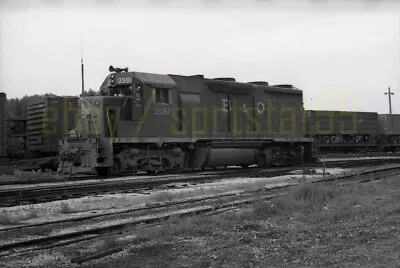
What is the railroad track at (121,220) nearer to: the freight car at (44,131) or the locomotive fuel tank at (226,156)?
the locomotive fuel tank at (226,156)

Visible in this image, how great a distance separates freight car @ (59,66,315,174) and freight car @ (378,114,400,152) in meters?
22.4

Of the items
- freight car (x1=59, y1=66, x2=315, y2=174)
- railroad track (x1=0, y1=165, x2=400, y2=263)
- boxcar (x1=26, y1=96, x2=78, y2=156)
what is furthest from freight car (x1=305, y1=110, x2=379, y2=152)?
railroad track (x1=0, y1=165, x2=400, y2=263)

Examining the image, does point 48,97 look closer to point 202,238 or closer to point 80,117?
point 80,117

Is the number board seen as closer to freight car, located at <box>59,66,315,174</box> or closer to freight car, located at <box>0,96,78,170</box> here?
freight car, located at <box>59,66,315,174</box>

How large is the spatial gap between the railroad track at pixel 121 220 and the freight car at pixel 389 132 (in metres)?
32.6

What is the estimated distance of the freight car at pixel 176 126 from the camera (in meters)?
16.3

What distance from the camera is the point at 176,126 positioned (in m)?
17.9

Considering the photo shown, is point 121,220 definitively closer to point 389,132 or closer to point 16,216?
point 16,216

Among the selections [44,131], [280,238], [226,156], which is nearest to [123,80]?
[226,156]

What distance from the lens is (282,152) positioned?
21.8 metres

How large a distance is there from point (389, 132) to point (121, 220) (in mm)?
38529

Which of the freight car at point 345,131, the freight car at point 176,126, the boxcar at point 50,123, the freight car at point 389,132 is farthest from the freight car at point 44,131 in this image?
the freight car at point 389,132

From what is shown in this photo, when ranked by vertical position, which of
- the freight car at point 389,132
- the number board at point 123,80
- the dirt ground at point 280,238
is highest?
the number board at point 123,80

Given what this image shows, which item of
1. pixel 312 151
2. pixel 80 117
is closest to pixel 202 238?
pixel 80 117
